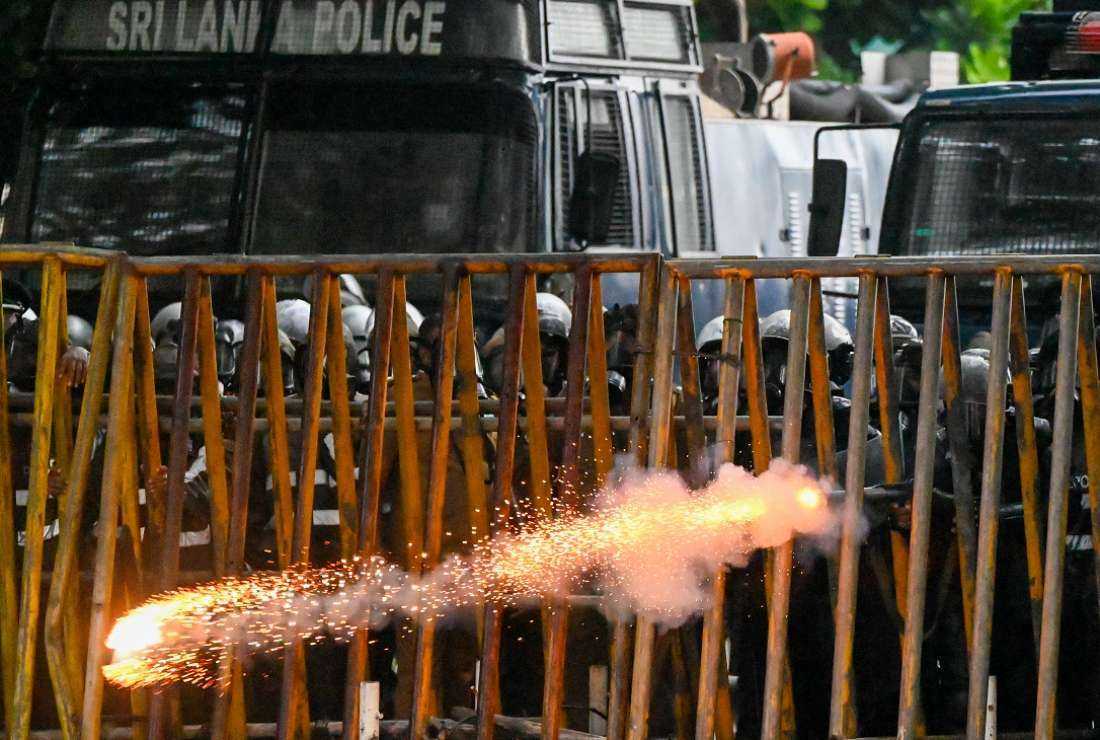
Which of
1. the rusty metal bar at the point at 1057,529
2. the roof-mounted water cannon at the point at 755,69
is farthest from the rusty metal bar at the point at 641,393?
the roof-mounted water cannon at the point at 755,69

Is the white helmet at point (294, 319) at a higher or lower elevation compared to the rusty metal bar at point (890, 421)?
higher

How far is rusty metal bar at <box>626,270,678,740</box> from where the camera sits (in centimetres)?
594

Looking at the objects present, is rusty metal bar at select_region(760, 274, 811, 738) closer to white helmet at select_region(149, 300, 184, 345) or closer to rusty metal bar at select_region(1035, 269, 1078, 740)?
rusty metal bar at select_region(1035, 269, 1078, 740)

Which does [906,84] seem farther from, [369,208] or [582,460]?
[582,460]

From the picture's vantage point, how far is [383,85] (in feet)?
30.9

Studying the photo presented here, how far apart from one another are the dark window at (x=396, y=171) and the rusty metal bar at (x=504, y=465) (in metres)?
2.99

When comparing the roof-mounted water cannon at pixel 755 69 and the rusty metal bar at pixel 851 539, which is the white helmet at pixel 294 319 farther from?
the roof-mounted water cannon at pixel 755 69

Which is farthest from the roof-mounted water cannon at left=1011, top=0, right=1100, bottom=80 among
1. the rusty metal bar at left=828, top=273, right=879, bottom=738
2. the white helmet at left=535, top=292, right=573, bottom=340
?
the rusty metal bar at left=828, top=273, right=879, bottom=738

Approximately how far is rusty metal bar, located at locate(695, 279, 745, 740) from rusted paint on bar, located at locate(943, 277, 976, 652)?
0.62 m

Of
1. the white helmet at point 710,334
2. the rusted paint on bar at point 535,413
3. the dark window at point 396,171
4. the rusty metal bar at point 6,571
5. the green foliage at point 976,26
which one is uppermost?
the green foliage at point 976,26

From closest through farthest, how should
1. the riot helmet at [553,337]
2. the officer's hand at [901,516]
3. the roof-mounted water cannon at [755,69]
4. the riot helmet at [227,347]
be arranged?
the officer's hand at [901,516]
the riot helmet at [553,337]
the riot helmet at [227,347]
the roof-mounted water cannon at [755,69]

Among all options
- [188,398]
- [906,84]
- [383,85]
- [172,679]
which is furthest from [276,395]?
[906,84]

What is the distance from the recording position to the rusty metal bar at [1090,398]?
5984 mm

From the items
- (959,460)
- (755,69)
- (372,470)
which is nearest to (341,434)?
(372,470)
